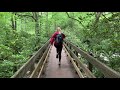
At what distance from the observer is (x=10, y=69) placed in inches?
569
